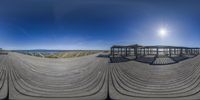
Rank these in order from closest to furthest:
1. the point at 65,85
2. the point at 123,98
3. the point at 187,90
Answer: the point at 123,98 → the point at 187,90 → the point at 65,85

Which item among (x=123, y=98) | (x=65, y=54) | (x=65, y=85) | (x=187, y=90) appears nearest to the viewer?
(x=123, y=98)

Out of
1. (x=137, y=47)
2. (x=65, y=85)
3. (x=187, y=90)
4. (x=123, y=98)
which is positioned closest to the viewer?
(x=123, y=98)

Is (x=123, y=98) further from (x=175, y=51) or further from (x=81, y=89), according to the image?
(x=175, y=51)

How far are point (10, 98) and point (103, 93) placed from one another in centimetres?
138

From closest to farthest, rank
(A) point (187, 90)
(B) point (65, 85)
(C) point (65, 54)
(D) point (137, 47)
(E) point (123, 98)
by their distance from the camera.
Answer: (E) point (123, 98)
(A) point (187, 90)
(B) point (65, 85)
(C) point (65, 54)
(D) point (137, 47)

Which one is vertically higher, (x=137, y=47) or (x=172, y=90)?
(x=137, y=47)

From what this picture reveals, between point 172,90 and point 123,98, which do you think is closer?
point 123,98

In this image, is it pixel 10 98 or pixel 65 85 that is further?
pixel 65 85

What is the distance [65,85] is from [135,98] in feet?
4.99

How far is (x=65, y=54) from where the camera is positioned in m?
9.02

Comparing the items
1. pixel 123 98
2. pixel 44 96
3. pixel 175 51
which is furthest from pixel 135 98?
pixel 175 51

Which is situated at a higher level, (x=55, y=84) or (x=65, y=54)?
(x=65, y=54)

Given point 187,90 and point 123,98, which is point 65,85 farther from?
point 187,90

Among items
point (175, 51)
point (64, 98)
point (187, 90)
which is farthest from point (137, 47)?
point (64, 98)
